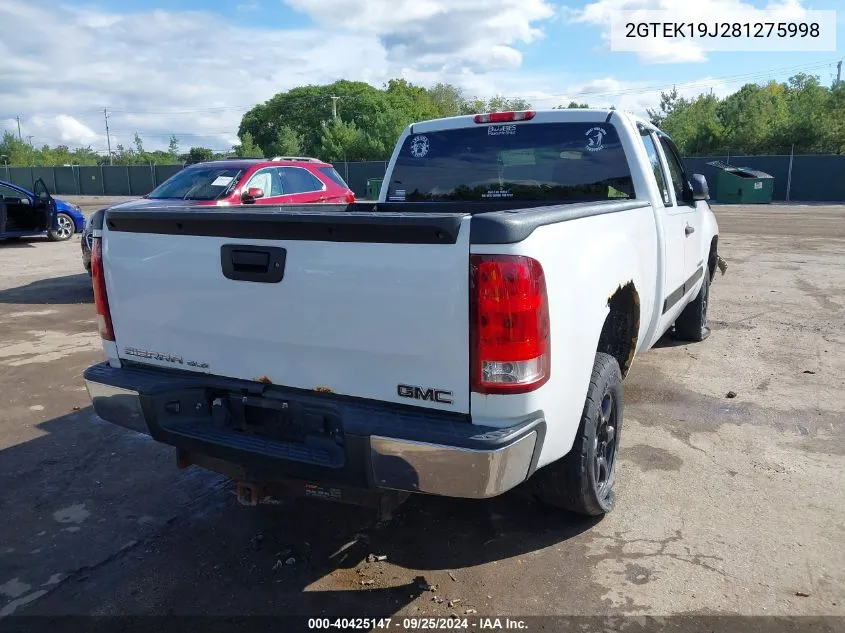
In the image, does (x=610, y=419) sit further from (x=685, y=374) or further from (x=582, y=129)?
(x=685, y=374)

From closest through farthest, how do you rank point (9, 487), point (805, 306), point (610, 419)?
point (610, 419) → point (9, 487) → point (805, 306)

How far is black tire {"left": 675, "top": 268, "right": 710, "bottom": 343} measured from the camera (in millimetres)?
6461

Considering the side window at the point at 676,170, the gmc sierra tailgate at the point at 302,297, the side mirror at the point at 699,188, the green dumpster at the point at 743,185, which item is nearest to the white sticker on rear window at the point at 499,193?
the side window at the point at 676,170

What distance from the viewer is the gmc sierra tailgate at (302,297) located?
2371 mm

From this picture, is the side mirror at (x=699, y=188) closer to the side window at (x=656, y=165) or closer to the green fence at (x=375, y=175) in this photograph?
the side window at (x=656, y=165)

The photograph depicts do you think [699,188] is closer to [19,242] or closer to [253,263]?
[253,263]

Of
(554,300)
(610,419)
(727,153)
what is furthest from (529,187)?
(727,153)

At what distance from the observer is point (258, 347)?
278 centimetres

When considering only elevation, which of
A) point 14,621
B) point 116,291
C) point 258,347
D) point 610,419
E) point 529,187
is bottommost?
point 14,621

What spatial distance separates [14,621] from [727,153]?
126ft

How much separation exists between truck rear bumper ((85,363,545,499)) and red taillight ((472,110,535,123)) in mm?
2632

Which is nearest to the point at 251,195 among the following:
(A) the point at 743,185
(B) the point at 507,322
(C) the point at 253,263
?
(C) the point at 253,263

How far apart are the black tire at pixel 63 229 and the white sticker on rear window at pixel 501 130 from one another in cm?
1421

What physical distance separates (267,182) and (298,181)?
69 centimetres
